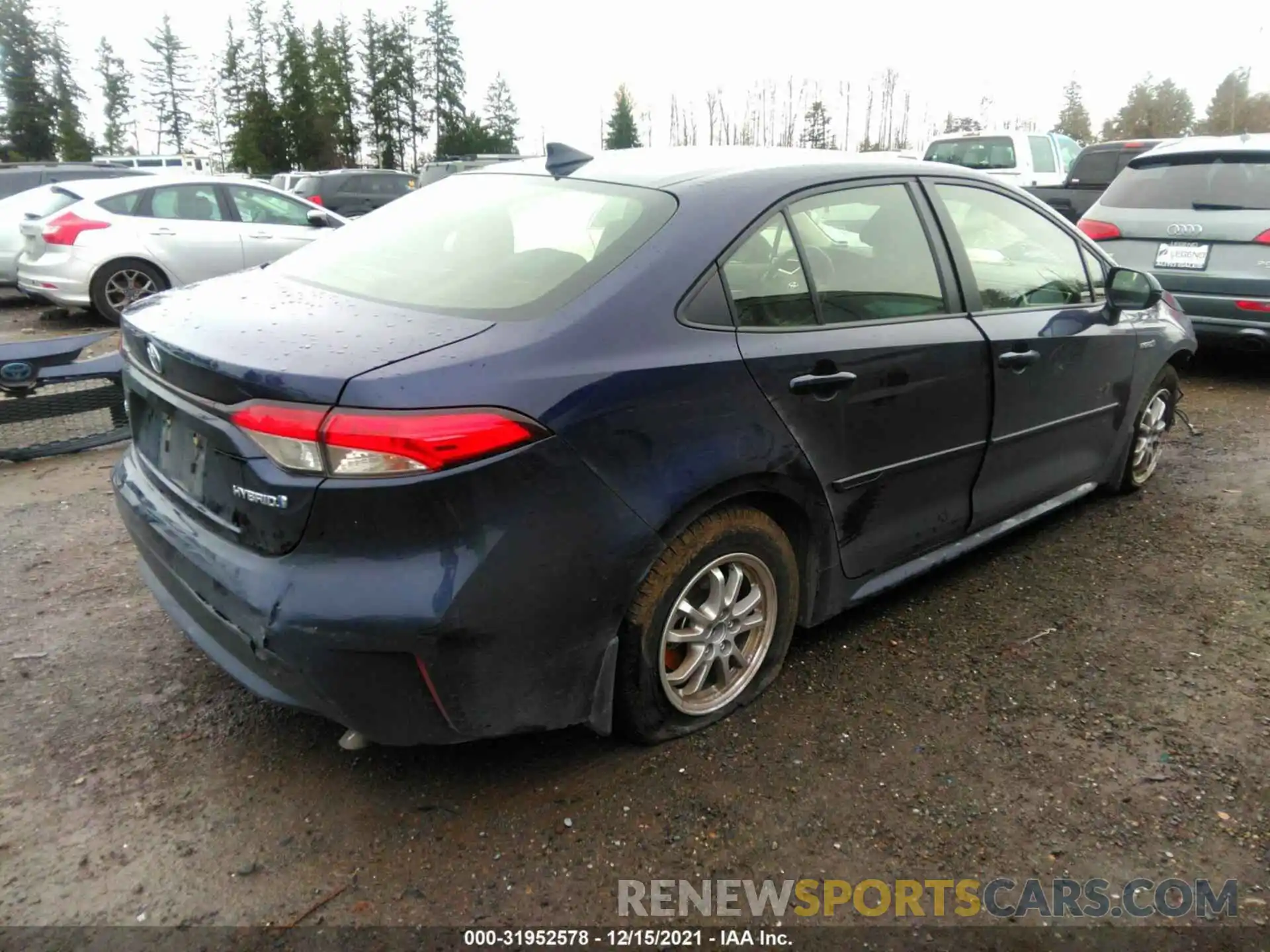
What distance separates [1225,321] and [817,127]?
4055cm

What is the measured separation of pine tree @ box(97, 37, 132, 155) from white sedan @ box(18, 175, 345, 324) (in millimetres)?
70441

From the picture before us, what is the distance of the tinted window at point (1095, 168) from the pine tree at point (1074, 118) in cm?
3400

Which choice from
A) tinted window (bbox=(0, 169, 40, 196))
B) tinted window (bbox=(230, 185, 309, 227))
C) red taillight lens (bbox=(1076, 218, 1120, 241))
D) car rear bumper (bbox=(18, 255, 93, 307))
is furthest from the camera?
tinted window (bbox=(0, 169, 40, 196))

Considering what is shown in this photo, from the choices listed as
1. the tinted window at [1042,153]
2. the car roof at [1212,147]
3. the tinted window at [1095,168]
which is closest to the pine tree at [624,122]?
the tinted window at [1042,153]

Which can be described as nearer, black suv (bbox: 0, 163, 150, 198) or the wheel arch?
the wheel arch

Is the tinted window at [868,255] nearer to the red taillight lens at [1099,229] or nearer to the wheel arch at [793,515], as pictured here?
the wheel arch at [793,515]

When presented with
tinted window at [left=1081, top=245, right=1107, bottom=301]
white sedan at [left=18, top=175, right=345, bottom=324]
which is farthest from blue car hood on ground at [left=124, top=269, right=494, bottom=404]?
white sedan at [left=18, top=175, right=345, bottom=324]

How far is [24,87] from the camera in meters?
55.1

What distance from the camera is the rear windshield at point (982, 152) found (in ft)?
47.8

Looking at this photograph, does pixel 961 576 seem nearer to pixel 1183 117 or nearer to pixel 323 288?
pixel 323 288

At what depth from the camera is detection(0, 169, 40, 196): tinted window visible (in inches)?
540

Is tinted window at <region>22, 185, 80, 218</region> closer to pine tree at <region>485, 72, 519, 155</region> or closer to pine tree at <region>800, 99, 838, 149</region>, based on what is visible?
pine tree at <region>800, 99, 838, 149</region>

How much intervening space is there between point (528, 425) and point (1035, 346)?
2265 millimetres

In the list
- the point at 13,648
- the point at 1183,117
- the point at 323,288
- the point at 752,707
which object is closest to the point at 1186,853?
the point at 752,707
